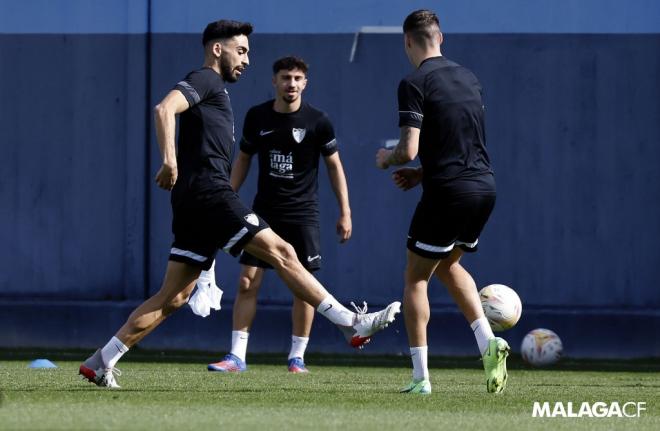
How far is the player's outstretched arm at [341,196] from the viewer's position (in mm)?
10711

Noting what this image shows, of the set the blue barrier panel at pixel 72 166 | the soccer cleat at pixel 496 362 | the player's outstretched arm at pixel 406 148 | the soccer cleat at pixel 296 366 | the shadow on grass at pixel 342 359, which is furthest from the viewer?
the blue barrier panel at pixel 72 166

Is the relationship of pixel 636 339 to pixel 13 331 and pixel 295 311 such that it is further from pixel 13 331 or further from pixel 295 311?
pixel 13 331

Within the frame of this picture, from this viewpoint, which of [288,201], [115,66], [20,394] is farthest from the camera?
[115,66]

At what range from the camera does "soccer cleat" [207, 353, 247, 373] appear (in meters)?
10.4

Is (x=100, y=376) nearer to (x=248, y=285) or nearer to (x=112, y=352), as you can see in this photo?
(x=112, y=352)

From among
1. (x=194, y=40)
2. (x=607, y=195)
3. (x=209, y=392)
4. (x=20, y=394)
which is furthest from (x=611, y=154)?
(x=20, y=394)

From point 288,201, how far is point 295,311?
35.3 inches

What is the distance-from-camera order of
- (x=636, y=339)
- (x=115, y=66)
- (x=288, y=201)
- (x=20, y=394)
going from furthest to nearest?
1. (x=115, y=66)
2. (x=636, y=339)
3. (x=288, y=201)
4. (x=20, y=394)

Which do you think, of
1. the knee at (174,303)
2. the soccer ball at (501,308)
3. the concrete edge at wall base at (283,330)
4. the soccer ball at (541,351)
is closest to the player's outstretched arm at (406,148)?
the knee at (174,303)

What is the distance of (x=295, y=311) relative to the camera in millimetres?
10867

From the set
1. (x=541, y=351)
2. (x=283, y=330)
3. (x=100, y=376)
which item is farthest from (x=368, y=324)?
(x=283, y=330)

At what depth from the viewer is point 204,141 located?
8023 millimetres

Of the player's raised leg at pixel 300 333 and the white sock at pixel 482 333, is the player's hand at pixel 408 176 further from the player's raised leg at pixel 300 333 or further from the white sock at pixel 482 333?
the player's raised leg at pixel 300 333

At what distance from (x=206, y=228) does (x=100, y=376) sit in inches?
43.7
